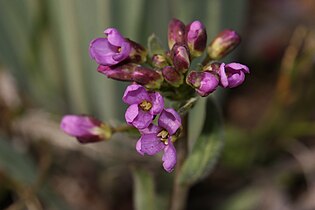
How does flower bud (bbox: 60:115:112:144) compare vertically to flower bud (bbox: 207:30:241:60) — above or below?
below

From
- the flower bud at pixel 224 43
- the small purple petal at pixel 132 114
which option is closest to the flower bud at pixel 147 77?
the small purple petal at pixel 132 114

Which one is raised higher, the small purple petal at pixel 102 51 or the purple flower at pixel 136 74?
the small purple petal at pixel 102 51

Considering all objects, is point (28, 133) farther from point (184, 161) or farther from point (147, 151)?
point (147, 151)

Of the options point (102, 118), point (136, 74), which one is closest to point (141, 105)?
point (136, 74)

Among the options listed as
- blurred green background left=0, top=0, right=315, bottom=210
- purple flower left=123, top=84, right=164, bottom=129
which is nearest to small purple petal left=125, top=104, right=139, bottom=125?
purple flower left=123, top=84, right=164, bottom=129

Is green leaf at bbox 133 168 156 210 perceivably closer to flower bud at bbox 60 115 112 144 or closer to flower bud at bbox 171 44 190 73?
flower bud at bbox 60 115 112 144

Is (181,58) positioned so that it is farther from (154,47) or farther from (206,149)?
(206,149)

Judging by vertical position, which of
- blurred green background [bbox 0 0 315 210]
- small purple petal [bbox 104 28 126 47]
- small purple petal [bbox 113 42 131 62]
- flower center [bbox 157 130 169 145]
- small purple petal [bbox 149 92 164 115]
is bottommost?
blurred green background [bbox 0 0 315 210]

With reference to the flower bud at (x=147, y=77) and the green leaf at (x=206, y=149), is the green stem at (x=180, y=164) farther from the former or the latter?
the flower bud at (x=147, y=77)
